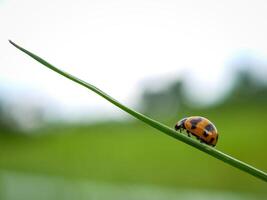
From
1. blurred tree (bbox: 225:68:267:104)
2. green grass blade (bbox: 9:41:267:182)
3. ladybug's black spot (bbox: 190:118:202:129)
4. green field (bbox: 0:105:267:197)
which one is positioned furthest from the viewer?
blurred tree (bbox: 225:68:267:104)

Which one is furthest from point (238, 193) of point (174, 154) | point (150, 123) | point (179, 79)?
point (179, 79)

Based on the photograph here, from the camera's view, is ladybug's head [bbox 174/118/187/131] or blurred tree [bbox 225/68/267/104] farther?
blurred tree [bbox 225/68/267/104]

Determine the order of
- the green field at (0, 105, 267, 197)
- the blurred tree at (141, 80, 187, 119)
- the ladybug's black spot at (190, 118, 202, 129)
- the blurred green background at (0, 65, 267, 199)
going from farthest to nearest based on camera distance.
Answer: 1. the blurred tree at (141, 80, 187, 119)
2. the green field at (0, 105, 267, 197)
3. the blurred green background at (0, 65, 267, 199)
4. the ladybug's black spot at (190, 118, 202, 129)

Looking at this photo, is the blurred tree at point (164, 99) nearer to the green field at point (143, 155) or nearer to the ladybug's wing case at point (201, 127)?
the green field at point (143, 155)

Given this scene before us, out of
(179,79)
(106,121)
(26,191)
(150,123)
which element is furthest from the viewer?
(179,79)

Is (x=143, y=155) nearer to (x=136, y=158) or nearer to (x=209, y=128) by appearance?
(x=136, y=158)

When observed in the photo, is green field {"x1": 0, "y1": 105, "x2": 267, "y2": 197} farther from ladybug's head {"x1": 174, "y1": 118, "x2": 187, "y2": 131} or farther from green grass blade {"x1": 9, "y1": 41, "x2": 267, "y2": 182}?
green grass blade {"x1": 9, "y1": 41, "x2": 267, "y2": 182}

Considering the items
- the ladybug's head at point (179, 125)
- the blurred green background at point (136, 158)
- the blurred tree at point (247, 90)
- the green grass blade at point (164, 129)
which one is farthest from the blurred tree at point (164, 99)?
the green grass blade at point (164, 129)

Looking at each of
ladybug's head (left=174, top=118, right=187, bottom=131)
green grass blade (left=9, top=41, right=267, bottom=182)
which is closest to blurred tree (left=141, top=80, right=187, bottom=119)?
ladybug's head (left=174, top=118, right=187, bottom=131)

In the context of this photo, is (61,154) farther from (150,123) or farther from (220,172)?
(150,123)
